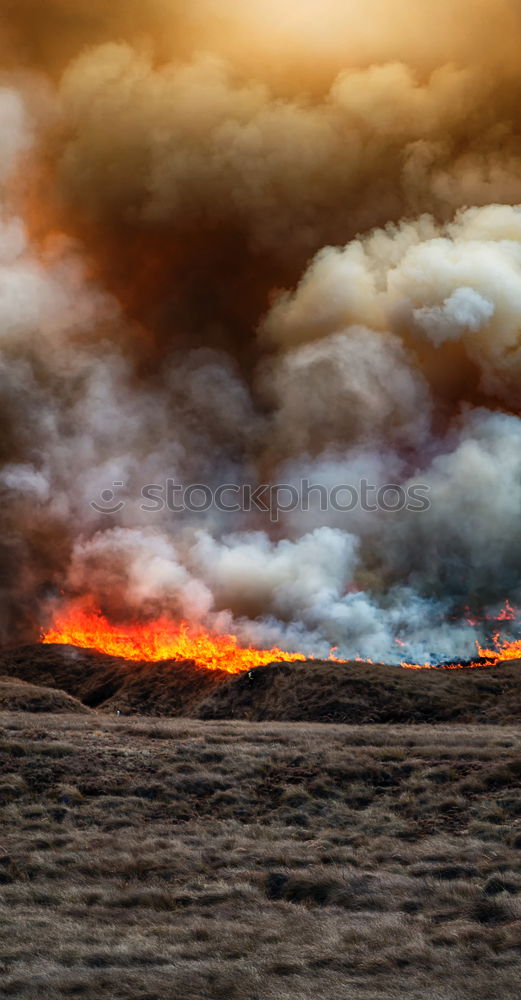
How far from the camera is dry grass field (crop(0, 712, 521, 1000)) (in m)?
12.7

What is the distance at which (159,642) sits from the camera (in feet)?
266

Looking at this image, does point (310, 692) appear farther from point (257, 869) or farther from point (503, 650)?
point (257, 869)

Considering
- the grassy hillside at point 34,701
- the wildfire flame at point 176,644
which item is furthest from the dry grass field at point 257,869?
the wildfire flame at point 176,644

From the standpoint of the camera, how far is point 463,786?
82.9ft

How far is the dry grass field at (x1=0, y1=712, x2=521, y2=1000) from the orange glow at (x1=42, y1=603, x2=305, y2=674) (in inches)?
1539

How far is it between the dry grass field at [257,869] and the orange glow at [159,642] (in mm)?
39081

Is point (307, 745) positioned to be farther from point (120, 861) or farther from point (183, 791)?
point (120, 861)

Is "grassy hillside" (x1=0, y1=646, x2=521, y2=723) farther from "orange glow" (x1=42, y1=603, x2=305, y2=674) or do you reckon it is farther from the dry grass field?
the dry grass field

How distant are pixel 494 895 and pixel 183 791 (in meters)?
11.7

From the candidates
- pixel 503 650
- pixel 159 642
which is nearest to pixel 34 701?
pixel 159 642

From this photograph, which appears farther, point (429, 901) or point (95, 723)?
point (95, 723)

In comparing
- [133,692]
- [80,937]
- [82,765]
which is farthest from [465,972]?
[133,692]

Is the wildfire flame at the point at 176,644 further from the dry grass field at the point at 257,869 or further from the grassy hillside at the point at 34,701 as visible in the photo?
the dry grass field at the point at 257,869

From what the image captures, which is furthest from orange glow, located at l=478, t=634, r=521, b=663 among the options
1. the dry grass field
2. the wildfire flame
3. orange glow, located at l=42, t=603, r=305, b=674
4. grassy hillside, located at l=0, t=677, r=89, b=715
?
the dry grass field
